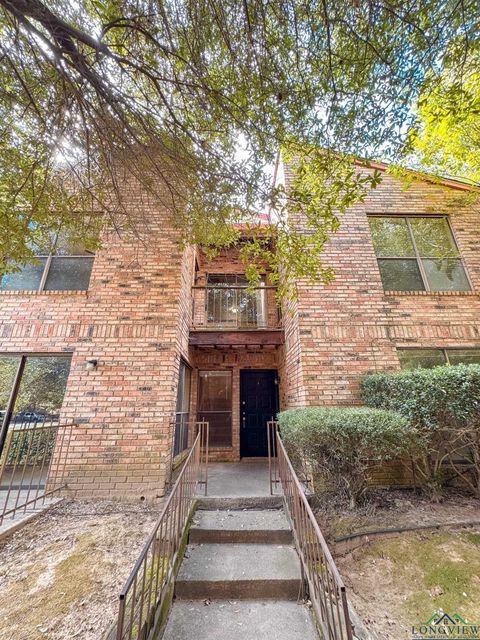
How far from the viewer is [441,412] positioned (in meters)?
3.78

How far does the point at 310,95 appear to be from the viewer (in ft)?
10.3

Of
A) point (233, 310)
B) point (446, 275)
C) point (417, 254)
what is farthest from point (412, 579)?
point (233, 310)

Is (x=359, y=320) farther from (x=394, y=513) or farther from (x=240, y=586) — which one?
(x=240, y=586)

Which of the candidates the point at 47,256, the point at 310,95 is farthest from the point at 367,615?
the point at 47,256

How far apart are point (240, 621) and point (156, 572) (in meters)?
0.84

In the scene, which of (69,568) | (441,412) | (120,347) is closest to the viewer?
(69,568)

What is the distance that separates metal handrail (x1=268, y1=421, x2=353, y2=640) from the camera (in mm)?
1734

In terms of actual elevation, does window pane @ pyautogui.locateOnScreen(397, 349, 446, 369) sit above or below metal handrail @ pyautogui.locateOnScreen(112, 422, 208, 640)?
above

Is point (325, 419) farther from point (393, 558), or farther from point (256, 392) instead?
point (256, 392)

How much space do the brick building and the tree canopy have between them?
1.51 m

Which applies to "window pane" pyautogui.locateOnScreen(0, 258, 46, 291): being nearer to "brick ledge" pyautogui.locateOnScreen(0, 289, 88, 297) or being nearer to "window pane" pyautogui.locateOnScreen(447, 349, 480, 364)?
"brick ledge" pyautogui.locateOnScreen(0, 289, 88, 297)

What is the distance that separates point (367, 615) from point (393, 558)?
2.59ft

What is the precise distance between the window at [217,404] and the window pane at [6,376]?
4.29m

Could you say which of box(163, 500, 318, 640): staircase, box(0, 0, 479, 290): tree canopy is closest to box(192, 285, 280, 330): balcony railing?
box(0, 0, 479, 290): tree canopy
